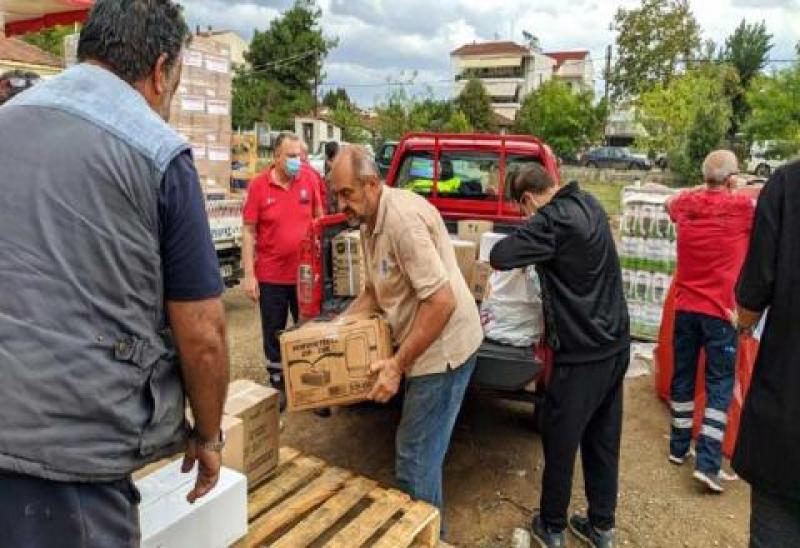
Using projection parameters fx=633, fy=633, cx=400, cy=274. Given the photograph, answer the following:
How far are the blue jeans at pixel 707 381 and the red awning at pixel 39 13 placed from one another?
17.6 ft

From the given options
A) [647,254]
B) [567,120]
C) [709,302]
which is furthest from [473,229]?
[567,120]

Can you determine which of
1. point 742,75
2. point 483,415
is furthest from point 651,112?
point 483,415

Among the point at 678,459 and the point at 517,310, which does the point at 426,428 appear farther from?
the point at 678,459

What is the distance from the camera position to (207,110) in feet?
20.4

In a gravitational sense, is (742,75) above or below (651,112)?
above

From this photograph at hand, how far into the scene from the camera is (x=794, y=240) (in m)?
1.90

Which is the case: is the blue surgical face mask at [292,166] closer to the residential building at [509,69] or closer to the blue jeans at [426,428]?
the blue jeans at [426,428]

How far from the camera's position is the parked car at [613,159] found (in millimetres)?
38562

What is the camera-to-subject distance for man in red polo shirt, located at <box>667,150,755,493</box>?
3.97 meters

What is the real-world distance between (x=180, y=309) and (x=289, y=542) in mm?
1227

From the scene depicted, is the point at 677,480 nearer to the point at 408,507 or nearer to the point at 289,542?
the point at 408,507

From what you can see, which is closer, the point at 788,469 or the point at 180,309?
the point at 180,309

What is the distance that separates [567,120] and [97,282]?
1696 inches

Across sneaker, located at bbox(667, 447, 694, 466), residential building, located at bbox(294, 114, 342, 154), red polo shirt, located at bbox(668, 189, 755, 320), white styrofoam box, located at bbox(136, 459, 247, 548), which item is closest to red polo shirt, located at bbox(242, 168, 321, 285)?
white styrofoam box, located at bbox(136, 459, 247, 548)
